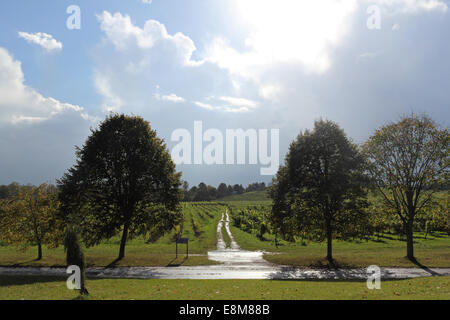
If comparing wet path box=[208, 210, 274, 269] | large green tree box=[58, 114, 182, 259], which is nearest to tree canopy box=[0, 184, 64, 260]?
large green tree box=[58, 114, 182, 259]

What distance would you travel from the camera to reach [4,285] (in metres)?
15.9

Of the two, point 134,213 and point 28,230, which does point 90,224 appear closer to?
point 134,213

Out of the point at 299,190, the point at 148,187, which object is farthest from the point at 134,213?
the point at 299,190

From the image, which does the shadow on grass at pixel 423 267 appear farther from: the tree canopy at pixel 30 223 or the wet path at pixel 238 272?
the tree canopy at pixel 30 223

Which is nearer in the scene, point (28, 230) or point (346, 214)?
point (346, 214)

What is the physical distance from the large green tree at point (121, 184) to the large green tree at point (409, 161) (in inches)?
830

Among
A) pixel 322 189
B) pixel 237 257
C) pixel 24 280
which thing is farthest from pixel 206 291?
pixel 322 189

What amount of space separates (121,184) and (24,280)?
34.0 feet

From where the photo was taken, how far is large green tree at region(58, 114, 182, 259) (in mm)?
Result: 23891

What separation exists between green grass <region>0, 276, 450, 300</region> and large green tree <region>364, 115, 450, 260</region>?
13.9 meters

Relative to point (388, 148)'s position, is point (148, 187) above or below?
below

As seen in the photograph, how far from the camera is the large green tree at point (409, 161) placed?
25.2m
